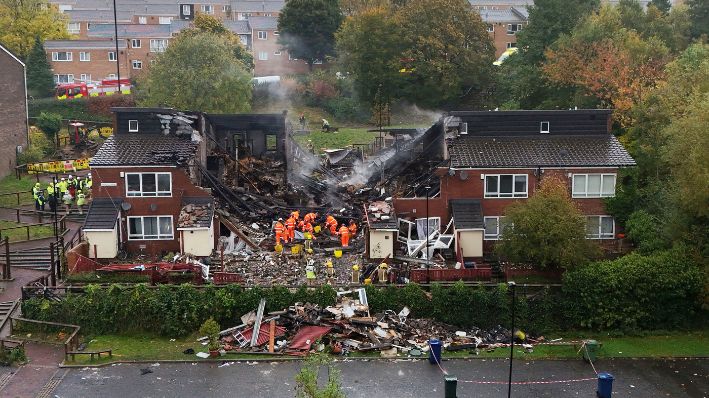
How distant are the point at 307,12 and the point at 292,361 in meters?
59.2


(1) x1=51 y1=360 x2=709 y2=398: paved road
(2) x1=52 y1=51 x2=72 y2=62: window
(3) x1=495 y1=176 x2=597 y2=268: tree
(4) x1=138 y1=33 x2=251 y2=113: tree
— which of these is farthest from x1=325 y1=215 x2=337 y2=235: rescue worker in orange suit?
(2) x1=52 y1=51 x2=72 y2=62: window

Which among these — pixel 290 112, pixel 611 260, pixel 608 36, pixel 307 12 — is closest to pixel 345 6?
pixel 307 12

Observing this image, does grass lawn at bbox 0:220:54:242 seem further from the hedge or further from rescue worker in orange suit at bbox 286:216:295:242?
rescue worker in orange suit at bbox 286:216:295:242

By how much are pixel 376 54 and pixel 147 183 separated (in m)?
31.4

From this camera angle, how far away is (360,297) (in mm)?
38969

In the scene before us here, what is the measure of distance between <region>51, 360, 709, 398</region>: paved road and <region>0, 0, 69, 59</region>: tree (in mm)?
60968

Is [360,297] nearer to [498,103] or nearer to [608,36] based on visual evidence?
[608,36]

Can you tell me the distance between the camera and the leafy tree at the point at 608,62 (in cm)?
5453

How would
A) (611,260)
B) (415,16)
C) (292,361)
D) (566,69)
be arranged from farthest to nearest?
(415,16)
(566,69)
(611,260)
(292,361)

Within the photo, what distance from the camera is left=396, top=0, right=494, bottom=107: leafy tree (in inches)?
2758

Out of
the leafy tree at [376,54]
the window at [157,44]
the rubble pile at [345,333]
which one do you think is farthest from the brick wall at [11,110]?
the rubble pile at [345,333]

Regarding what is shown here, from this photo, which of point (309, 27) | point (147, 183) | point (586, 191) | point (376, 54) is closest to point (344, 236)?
point (147, 183)

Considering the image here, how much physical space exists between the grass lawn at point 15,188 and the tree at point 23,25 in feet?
96.2

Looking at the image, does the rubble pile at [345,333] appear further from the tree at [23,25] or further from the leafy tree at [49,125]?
the tree at [23,25]
